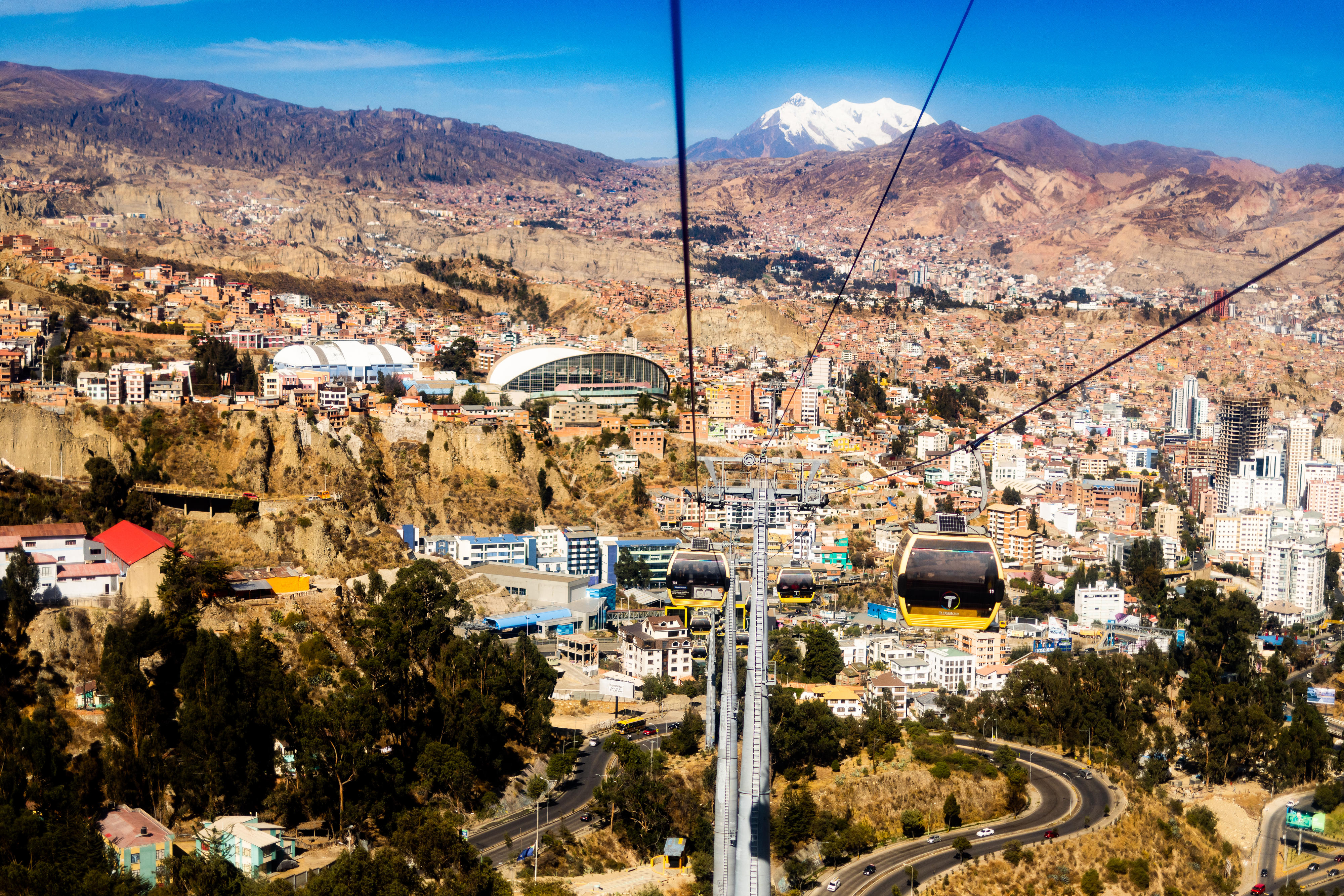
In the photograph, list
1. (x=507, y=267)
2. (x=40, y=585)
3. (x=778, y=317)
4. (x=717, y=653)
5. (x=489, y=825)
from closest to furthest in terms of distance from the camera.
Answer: (x=489, y=825), (x=40, y=585), (x=717, y=653), (x=778, y=317), (x=507, y=267)

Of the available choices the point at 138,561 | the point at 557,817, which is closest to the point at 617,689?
the point at 557,817

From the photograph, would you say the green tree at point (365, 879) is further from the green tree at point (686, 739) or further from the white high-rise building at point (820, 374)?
the white high-rise building at point (820, 374)

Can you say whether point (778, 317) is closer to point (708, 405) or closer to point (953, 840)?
point (708, 405)

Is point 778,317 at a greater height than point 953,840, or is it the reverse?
point 778,317

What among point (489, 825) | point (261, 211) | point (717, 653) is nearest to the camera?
point (489, 825)

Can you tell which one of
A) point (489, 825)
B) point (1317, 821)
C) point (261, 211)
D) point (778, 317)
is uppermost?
point (261, 211)

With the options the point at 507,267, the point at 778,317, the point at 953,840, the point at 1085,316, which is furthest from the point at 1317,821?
the point at 1085,316

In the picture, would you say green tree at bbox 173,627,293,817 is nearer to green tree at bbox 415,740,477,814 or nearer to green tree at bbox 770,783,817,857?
green tree at bbox 415,740,477,814

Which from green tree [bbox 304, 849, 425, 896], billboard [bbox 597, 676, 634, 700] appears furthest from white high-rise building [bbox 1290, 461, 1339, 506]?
green tree [bbox 304, 849, 425, 896]
